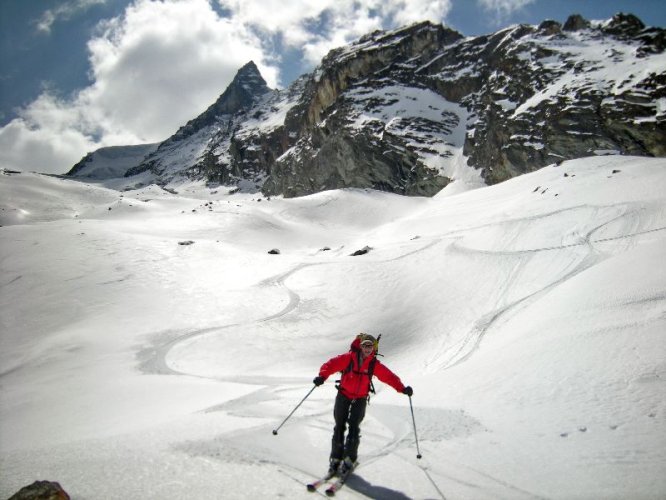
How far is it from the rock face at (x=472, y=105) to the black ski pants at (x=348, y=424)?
5442 centimetres

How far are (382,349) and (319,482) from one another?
30.9 feet

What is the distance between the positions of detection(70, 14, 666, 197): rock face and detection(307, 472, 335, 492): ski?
55.2m

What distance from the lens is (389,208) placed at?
50.7 metres

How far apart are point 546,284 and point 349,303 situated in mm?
7270

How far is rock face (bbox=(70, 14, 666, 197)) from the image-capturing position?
49.9 meters

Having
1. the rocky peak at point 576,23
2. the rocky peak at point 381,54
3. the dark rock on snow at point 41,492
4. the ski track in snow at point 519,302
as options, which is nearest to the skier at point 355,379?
the dark rock on snow at point 41,492

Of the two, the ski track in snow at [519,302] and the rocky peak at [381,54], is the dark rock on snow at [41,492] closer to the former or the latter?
the ski track in snow at [519,302]

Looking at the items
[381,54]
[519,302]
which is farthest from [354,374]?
[381,54]

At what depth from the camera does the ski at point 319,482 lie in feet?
13.5

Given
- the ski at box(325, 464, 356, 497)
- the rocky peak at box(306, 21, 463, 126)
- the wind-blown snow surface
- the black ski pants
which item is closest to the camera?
the ski at box(325, 464, 356, 497)

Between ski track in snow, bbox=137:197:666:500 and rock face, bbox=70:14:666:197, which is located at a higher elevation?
rock face, bbox=70:14:666:197

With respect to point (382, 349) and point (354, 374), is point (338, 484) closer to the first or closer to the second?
point (354, 374)

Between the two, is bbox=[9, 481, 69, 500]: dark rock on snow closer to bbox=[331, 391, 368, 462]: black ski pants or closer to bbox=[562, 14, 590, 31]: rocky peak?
bbox=[331, 391, 368, 462]: black ski pants

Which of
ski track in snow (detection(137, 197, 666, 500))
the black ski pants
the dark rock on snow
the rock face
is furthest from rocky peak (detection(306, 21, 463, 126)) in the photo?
the dark rock on snow
